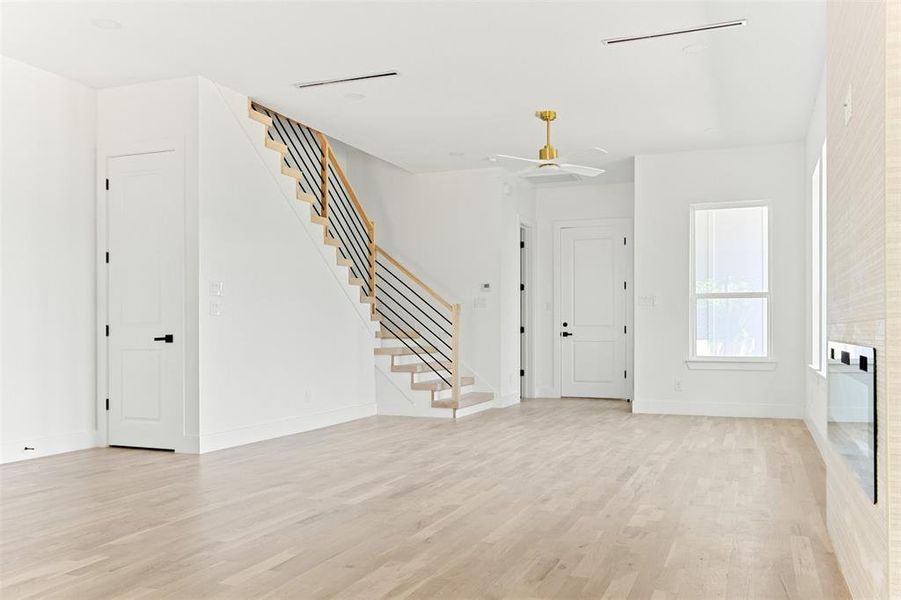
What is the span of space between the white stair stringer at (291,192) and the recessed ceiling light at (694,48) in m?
3.55

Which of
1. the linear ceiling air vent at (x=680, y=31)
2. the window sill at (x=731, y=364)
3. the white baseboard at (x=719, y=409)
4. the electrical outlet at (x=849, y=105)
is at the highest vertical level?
the linear ceiling air vent at (x=680, y=31)

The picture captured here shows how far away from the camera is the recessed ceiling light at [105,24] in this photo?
16.2 feet

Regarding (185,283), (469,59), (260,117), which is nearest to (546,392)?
(260,117)

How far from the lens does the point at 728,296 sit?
8492 millimetres

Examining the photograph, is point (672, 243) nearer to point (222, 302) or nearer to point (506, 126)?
point (506, 126)

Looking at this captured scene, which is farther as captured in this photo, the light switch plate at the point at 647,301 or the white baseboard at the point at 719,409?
the light switch plate at the point at 647,301

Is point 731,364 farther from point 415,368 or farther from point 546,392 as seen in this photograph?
point 415,368

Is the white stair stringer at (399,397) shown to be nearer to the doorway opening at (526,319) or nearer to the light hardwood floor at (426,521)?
the light hardwood floor at (426,521)

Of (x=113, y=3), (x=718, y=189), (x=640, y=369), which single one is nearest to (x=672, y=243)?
(x=718, y=189)

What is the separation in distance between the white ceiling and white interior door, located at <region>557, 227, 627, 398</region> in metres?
2.89

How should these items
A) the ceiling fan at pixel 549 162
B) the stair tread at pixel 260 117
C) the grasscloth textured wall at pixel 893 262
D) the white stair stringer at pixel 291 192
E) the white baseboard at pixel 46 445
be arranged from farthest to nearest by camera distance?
1. the ceiling fan at pixel 549 162
2. the stair tread at pixel 260 117
3. the white stair stringer at pixel 291 192
4. the white baseboard at pixel 46 445
5. the grasscloth textured wall at pixel 893 262

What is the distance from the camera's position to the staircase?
27.0ft

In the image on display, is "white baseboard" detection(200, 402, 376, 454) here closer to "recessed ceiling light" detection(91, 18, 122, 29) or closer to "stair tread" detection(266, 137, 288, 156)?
"stair tread" detection(266, 137, 288, 156)

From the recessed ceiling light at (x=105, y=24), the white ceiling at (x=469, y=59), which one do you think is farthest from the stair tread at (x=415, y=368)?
the recessed ceiling light at (x=105, y=24)
